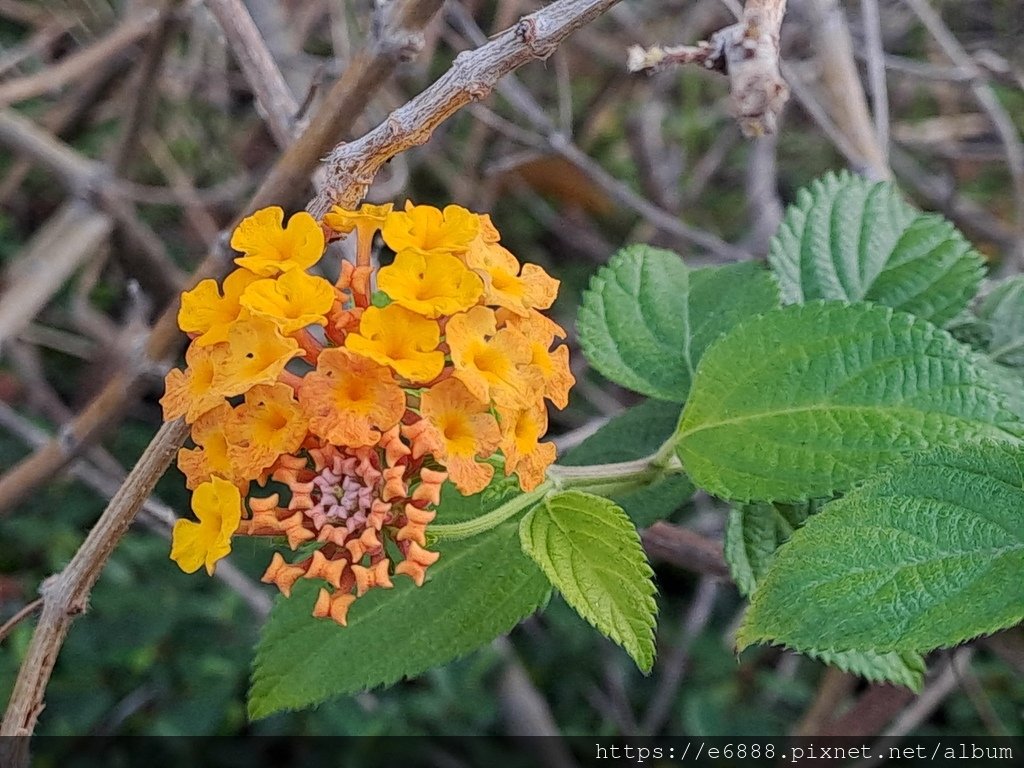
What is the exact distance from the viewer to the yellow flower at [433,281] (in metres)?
0.52

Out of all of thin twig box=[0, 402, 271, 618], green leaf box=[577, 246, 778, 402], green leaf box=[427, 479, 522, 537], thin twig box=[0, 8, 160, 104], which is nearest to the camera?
green leaf box=[427, 479, 522, 537]

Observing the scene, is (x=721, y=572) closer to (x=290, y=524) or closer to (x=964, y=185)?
(x=290, y=524)

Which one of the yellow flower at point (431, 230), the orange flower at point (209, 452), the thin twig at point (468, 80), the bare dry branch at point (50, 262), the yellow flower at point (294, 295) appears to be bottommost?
the bare dry branch at point (50, 262)

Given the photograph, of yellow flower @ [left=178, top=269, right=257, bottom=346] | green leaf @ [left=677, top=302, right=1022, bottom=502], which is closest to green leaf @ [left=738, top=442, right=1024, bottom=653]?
green leaf @ [left=677, top=302, right=1022, bottom=502]

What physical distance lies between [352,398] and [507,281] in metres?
0.13

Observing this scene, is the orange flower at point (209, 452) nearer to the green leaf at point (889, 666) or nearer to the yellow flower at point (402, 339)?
the yellow flower at point (402, 339)

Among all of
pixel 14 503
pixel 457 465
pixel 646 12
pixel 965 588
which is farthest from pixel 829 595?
pixel 646 12

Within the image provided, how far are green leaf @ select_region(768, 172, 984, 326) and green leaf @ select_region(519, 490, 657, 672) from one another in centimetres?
30

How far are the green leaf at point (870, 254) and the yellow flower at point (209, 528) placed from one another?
473 millimetres

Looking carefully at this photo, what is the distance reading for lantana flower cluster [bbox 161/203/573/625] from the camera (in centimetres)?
50

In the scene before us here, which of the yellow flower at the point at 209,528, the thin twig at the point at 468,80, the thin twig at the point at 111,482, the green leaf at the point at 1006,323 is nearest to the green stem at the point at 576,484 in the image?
the yellow flower at the point at 209,528

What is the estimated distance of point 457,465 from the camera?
512 mm

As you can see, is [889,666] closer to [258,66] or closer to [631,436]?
[631,436]

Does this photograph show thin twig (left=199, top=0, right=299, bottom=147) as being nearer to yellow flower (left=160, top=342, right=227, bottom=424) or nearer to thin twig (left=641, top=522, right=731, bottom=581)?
yellow flower (left=160, top=342, right=227, bottom=424)
